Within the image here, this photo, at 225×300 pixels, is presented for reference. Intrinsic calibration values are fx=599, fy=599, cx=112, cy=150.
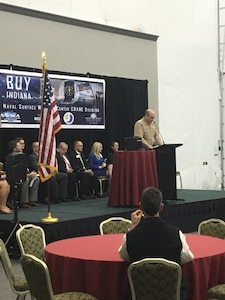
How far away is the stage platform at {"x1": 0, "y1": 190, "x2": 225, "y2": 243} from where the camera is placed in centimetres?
752

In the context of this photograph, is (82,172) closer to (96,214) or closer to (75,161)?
(75,161)

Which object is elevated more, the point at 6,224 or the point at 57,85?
the point at 57,85

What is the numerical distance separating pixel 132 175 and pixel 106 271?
4792 mm

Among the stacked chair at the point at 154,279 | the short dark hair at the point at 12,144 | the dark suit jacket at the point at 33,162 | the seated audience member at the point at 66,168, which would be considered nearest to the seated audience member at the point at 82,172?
the seated audience member at the point at 66,168

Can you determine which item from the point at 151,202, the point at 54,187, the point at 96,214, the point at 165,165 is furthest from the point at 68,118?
the point at 151,202

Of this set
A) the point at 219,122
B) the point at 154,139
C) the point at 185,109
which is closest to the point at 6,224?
the point at 154,139

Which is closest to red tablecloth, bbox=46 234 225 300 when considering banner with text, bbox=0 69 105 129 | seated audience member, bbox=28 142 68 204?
seated audience member, bbox=28 142 68 204

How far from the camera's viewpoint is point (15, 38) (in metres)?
10.3

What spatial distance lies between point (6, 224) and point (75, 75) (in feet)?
14.4

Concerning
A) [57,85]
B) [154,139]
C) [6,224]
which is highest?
[57,85]

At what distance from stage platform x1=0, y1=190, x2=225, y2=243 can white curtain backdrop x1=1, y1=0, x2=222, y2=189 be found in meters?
2.95

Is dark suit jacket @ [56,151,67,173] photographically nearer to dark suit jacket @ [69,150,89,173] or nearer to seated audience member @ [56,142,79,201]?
seated audience member @ [56,142,79,201]

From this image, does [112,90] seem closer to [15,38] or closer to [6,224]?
[15,38]

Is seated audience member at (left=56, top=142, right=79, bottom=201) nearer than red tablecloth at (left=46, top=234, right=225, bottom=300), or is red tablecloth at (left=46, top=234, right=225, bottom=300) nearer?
red tablecloth at (left=46, top=234, right=225, bottom=300)
